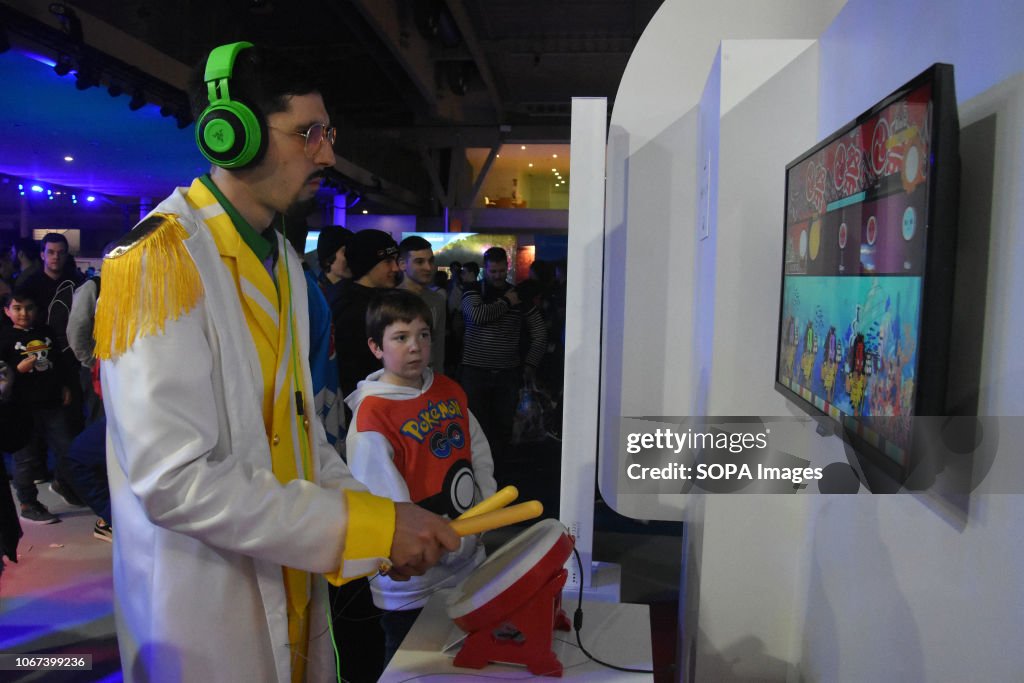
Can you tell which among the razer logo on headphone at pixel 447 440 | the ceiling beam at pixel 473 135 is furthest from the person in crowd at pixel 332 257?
the ceiling beam at pixel 473 135

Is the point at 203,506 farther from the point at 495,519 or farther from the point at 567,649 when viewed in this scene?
the point at 567,649

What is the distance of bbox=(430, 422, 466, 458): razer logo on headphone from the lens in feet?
6.79

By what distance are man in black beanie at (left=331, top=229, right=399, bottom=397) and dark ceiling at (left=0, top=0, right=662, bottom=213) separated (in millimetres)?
2446

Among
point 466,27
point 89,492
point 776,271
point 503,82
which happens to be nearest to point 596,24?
point 466,27

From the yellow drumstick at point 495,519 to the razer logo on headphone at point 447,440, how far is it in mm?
953

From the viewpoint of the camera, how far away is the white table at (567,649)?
1.32m

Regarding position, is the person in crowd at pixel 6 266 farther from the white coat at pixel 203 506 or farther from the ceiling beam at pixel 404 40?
the white coat at pixel 203 506

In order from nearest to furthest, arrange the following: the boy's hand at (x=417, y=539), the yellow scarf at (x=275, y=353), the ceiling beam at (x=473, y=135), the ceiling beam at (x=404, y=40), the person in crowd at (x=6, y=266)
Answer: the boy's hand at (x=417, y=539)
the yellow scarf at (x=275, y=353)
the person in crowd at (x=6, y=266)
the ceiling beam at (x=404, y=40)
the ceiling beam at (x=473, y=135)

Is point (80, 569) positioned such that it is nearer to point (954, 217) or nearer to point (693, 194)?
point (693, 194)

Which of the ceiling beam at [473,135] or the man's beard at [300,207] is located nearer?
the man's beard at [300,207]

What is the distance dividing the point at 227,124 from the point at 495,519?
0.73m

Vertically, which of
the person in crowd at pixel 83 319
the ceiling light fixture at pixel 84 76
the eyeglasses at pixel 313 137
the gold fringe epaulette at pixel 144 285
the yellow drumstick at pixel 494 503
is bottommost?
the yellow drumstick at pixel 494 503

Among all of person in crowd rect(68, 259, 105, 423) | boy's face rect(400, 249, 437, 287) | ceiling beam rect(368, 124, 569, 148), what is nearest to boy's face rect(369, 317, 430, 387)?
boy's face rect(400, 249, 437, 287)

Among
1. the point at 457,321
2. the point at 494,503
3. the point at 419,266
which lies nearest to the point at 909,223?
the point at 494,503
